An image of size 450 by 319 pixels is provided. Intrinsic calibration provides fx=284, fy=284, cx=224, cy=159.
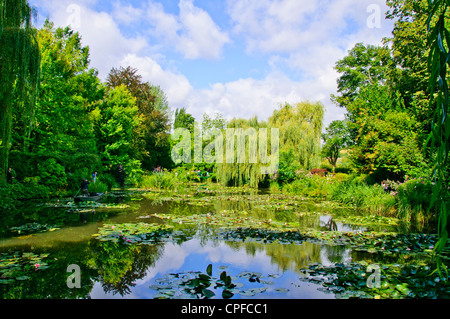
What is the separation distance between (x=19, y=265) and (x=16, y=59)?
4.43 m

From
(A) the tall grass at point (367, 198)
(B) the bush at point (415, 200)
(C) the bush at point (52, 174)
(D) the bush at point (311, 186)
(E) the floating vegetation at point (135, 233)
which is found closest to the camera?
(E) the floating vegetation at point (135, 233)

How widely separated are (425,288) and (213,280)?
8.69 ft

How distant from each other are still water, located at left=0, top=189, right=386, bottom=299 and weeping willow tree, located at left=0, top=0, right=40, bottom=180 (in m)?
2.68

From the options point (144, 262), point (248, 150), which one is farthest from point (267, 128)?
point (144, 262)

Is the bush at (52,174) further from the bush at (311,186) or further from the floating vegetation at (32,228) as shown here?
the bush at (311,186)

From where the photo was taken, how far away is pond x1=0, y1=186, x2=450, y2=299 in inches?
138

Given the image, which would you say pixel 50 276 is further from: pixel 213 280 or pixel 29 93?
pixel 29 93

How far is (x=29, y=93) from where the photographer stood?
6352 mm

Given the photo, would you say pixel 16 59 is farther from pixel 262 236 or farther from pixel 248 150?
pixel 248 150

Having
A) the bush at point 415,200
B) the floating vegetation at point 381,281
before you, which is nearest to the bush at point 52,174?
the floating vegetation at point 381,281

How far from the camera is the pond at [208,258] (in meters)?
3.51
